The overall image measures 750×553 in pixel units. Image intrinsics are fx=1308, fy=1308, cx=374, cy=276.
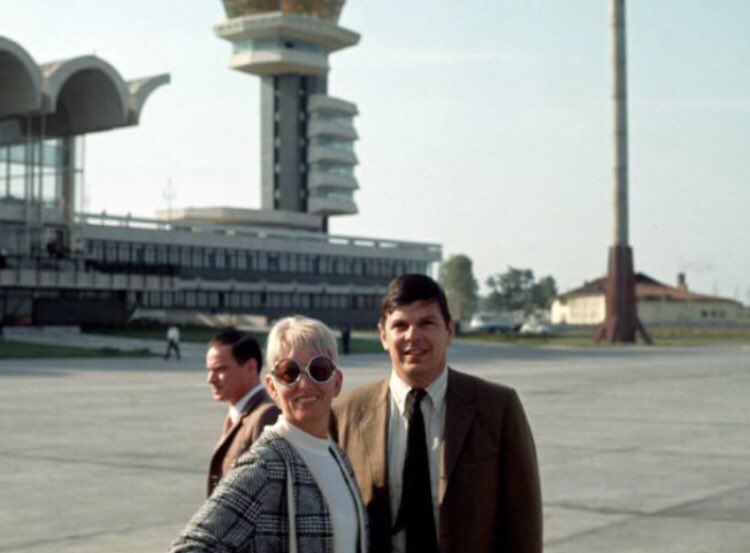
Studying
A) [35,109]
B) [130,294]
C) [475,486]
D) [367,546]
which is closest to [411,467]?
[475,486]

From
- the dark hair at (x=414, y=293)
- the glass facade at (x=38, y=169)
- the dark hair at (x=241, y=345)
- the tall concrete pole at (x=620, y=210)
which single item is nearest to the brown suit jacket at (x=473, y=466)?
the dark hair at (x=414, y=293)

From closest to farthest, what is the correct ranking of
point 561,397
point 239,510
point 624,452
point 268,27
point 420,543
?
point 239,510
point 420,543
point 624,452
point 561,397
point 268,27

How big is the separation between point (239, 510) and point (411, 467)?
118cm

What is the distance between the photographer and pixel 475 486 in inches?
185

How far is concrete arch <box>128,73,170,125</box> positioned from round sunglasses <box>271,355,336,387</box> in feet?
235

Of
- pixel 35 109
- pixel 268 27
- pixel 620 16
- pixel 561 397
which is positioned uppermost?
pixel 268 27

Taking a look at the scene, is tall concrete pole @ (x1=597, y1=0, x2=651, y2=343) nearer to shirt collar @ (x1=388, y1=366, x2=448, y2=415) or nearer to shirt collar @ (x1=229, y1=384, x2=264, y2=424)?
shirt collar @ (x1=229, y1=384, x2=264, y2=424)

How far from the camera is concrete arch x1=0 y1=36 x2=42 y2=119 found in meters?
67.6

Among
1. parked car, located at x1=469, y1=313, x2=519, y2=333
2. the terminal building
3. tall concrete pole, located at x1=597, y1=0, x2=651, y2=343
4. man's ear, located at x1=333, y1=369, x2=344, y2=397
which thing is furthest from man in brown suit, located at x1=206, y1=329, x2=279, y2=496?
parked car, located at x1=469, y1=313, x2=519, y2=333

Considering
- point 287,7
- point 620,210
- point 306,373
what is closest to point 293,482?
point 306,373

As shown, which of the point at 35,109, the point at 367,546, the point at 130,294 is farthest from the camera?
the point at 130,294

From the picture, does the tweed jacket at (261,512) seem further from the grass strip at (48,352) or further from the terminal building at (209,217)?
the terminal building at (209,217)

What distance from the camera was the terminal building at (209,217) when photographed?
7231cm

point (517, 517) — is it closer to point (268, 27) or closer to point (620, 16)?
point (620, 16)
